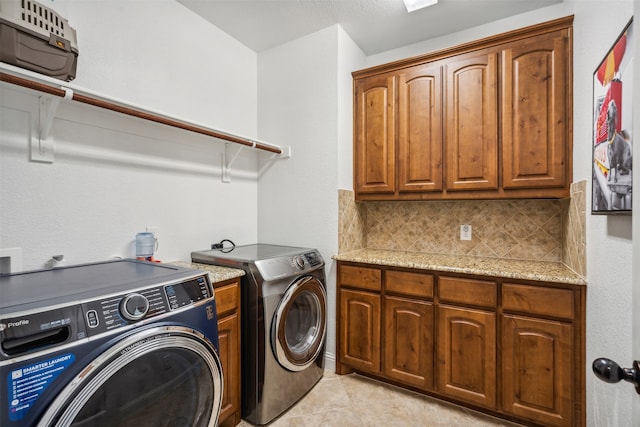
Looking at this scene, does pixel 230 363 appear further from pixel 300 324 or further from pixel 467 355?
pixel 467 355

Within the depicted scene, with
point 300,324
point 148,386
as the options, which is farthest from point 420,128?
point 148,386

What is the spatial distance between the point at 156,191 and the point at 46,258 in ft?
2.17

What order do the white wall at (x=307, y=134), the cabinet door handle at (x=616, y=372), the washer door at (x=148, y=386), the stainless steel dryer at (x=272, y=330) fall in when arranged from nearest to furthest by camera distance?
the cabinet door handle at (x=616, y=372) → the washer door at (x=148, y=386) → the stainless steel dryer at (x=272, y=330) → the white wall at (x=307, y=134)

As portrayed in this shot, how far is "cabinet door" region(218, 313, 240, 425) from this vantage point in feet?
5.33

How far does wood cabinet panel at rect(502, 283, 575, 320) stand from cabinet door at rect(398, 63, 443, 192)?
83 cm

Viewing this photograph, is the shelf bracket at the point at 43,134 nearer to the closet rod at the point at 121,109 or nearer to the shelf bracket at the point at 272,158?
the closet rod at the point at 121,109

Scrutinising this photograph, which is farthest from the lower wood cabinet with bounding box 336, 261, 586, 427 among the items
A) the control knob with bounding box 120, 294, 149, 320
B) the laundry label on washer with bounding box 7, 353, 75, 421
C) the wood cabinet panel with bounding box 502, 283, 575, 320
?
the laundry label on washer with bounding box 7, 353, 75, 421

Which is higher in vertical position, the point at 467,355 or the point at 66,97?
the point at 66,97

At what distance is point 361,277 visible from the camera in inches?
85.8

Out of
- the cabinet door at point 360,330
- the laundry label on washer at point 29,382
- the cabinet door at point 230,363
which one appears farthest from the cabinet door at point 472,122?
the laundry label on washer at point 29,382

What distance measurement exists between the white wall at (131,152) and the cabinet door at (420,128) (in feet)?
4.34

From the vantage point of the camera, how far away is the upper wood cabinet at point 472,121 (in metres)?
1.84

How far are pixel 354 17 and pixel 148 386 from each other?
8.33 feet

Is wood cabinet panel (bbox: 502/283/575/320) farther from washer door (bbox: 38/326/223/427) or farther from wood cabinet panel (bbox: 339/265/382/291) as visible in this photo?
washer door (bbox: 38/326/223/427)
